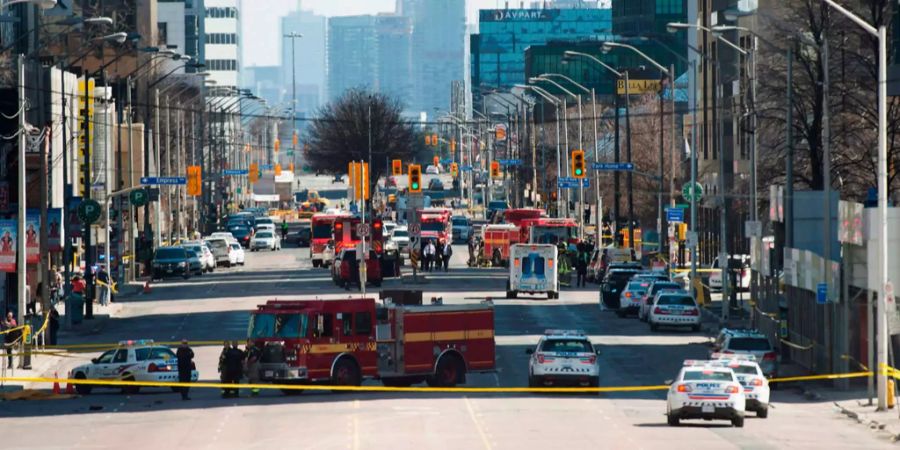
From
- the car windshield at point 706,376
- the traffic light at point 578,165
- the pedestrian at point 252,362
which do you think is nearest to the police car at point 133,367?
the pedestrian at point 252,362

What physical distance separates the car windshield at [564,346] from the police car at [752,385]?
541cm

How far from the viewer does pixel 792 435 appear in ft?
113

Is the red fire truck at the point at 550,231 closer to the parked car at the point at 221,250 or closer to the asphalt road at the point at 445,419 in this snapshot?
the parked car at the point at 221,250

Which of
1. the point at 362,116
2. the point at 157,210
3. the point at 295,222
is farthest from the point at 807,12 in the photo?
the point at 362,116

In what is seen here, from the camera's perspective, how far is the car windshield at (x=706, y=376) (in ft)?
116

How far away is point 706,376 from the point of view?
116 ft

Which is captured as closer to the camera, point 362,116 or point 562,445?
point 562,445

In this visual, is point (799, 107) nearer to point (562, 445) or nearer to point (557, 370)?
point (557, 370)

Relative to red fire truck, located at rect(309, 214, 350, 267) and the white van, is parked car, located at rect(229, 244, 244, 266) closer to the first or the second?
red fire truck, located at rect(309, 214, 350, 267)

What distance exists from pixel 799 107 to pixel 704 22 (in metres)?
48.7

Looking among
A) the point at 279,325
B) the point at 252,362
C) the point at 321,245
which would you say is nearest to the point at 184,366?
the point at 252,362

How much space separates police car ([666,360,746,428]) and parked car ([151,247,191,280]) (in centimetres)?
6111

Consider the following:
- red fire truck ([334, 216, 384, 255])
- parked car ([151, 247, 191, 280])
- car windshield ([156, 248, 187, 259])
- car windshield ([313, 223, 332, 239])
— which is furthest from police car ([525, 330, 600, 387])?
car windshield ([313, 223, 332, 239])

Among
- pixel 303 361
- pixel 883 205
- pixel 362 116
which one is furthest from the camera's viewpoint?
pixel 362 116
